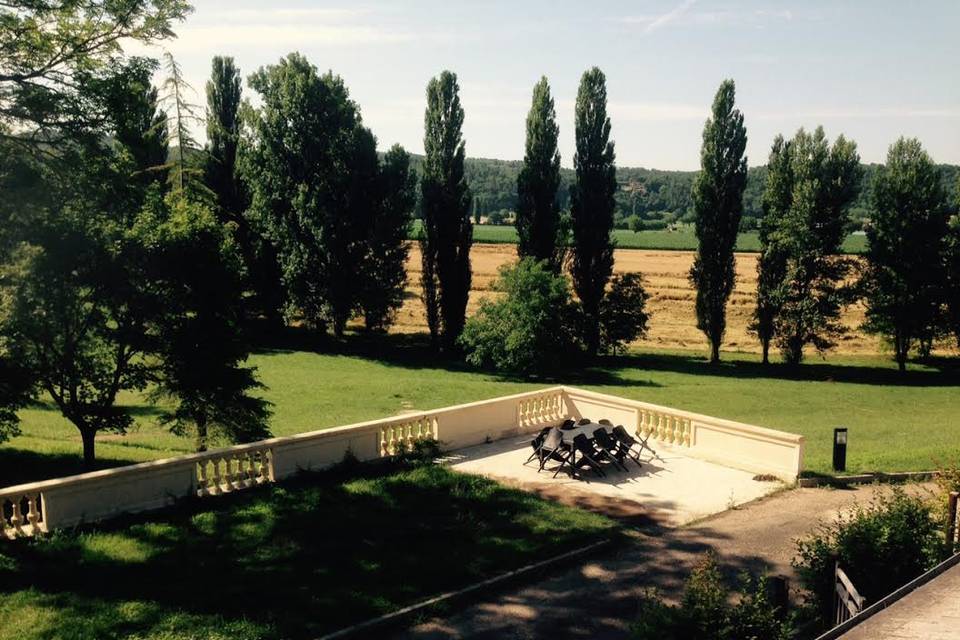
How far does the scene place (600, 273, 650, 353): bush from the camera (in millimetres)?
45438

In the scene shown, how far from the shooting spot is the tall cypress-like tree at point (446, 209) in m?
45.2

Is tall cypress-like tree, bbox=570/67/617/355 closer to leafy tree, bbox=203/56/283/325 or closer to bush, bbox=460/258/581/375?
bush, bbox=460/258/581/375

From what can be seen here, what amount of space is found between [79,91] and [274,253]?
3367 centimetres

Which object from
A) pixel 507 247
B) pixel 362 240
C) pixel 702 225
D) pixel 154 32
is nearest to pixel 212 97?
pixel 362 240

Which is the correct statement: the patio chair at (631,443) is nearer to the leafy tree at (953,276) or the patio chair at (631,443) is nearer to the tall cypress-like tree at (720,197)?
the tall cypress-like tree at (720,197)

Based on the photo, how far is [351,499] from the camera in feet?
42.6

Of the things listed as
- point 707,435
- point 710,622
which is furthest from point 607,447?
point 710,622

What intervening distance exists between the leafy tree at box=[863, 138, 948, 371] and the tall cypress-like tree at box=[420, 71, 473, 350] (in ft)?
80.9

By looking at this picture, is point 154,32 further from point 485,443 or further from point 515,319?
point 515,319

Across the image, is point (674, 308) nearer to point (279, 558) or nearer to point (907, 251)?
point (907, 251)

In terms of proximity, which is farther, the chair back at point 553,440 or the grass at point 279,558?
the chair back at point 553,440

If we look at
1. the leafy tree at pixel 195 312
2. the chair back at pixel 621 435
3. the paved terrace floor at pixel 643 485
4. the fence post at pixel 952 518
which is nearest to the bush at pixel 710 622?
the fence post at pixel 952 518

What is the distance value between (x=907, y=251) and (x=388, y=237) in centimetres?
3116

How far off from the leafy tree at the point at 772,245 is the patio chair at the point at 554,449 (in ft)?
111
